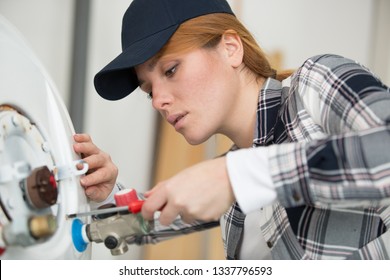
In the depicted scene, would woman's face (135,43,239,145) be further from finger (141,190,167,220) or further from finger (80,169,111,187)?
finger (141,190,167,220)

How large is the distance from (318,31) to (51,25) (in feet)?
3.73

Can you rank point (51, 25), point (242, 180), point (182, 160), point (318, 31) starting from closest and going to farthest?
point (242, 180) → point (51, 25) → point (182, 160) → point (318, 31)

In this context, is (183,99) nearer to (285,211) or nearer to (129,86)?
(129,86)

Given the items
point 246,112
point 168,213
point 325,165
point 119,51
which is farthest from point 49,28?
point 325,165

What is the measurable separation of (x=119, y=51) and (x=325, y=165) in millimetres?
1362

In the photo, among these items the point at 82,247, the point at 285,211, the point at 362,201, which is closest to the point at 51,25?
the point at 82,247

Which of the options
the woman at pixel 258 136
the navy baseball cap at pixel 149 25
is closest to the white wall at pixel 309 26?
the woman at pixel 258 136

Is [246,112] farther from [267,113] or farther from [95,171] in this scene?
[95,171]

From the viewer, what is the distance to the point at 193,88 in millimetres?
985

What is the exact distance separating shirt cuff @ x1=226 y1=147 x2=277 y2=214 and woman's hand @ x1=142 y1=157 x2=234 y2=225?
0.6 inches

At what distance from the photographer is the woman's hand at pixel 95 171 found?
3.29 ft

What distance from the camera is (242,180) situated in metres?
0.68

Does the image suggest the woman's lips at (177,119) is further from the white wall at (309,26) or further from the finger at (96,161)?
the white wall at (309,26)

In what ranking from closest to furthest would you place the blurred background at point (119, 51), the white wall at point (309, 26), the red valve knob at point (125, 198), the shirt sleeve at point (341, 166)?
the shirt sleeve at point (341, 166) < the red valve knob at point (125, 198) < the blurred background at point (119, 51) < the white wall at point (309, 26)
